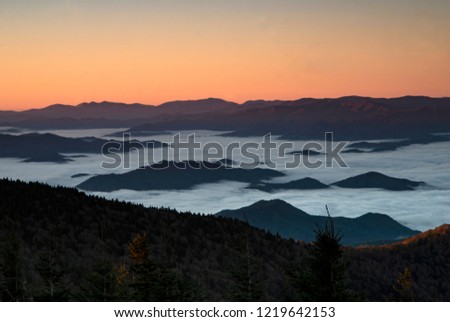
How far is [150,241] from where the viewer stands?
244ft

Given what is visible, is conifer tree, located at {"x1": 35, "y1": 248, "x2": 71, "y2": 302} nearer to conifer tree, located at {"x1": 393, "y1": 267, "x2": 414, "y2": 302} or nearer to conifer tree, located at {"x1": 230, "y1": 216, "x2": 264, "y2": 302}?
conifer tree, located at {"x1": 230, "y1": 216, "x2": 264, "y2": 302}

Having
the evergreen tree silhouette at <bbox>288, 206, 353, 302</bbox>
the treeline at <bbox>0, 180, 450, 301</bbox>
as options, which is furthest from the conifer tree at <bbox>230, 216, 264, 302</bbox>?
the evergreen tree silhouette at <bbox>288, 206, 353, 302</bbox>

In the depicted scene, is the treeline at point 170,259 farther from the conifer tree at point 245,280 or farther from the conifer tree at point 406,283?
the conifer tree at point 406,283

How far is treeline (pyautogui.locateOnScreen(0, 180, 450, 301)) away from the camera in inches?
1048

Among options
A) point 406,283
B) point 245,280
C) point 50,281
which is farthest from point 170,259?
point 50,281

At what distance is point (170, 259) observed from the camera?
63.3m

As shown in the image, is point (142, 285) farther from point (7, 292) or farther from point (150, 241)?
point (150, 241)

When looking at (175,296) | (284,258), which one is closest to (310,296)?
(175,296)

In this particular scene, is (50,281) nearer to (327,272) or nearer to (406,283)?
(327,272)

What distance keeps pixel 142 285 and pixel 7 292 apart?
5971mm

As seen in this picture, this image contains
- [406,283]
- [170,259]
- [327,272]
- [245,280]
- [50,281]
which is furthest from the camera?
[170,259]

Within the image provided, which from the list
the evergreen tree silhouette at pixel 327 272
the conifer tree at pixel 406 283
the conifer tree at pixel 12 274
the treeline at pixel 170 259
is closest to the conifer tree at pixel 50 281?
→ the treeline at pixel 170 259

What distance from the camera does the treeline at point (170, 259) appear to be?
2662 cm

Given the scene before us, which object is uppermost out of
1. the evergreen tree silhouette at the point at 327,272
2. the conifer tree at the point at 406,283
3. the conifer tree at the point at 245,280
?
the evergreen tree silhouette at the point at 327,272
